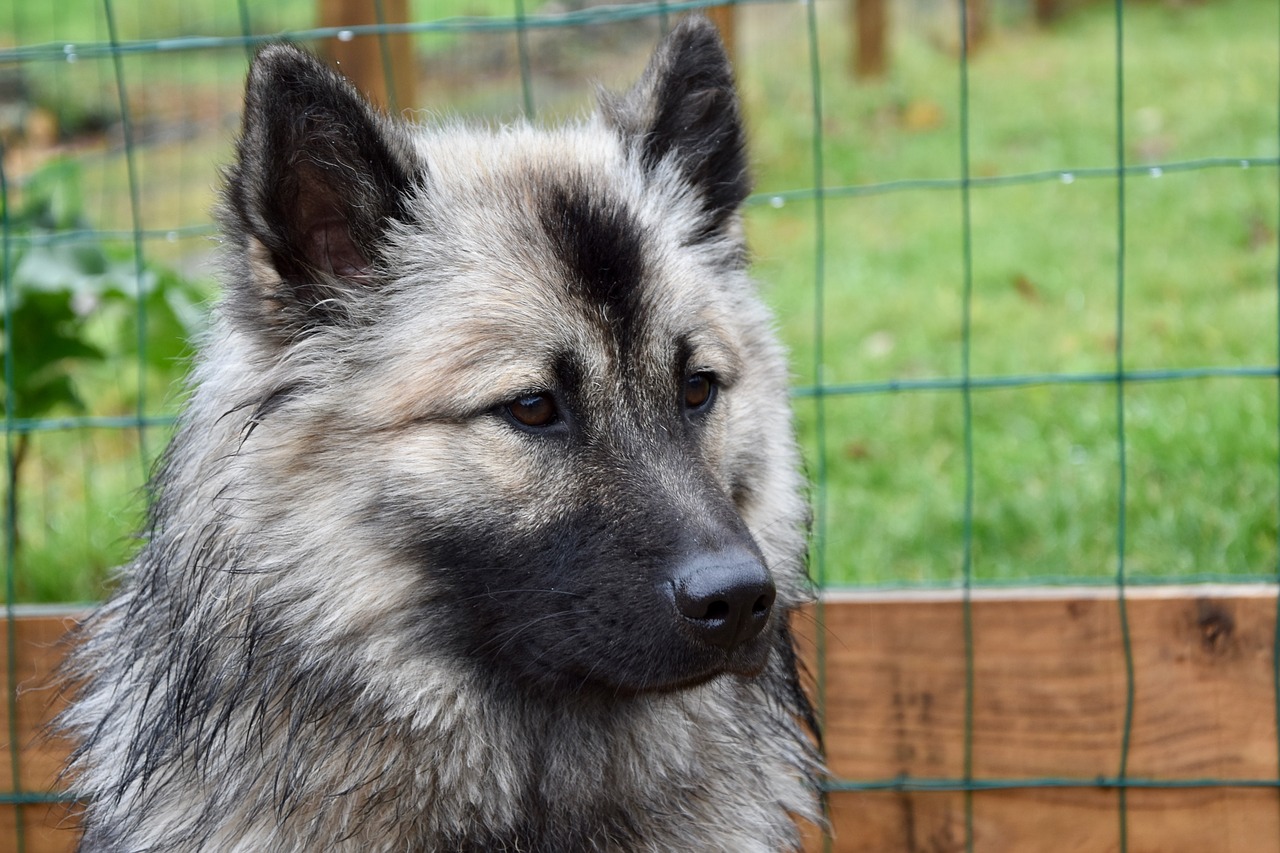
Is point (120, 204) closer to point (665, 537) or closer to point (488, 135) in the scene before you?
point (488, 135)

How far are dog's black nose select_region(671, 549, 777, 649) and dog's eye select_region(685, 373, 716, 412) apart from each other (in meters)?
0.46

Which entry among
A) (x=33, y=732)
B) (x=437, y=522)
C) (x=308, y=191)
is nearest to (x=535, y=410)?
(x=437, y=522)

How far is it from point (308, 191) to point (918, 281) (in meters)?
4.49

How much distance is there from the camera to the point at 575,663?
92.0 inches

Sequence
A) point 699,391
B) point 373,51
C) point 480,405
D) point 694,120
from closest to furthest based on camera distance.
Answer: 1. point 480,405
2. point 699,391
3. point 694,120
4. point 373,51

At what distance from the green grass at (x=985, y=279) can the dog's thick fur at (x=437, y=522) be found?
1.06m

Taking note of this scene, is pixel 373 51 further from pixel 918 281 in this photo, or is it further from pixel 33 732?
pixel 918 281

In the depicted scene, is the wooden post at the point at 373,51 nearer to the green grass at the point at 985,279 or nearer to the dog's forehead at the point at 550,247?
the green grass at the point at 985,279

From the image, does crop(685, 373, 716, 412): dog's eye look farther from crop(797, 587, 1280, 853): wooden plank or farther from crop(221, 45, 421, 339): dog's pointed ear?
crop(797, 587, 1280, 853): wooden plank

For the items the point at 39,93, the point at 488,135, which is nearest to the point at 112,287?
the point at 488,135

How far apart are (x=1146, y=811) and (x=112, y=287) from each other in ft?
10.8

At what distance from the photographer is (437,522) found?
2.34m

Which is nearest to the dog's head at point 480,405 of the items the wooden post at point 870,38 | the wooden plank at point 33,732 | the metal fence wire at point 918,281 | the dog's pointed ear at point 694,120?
the dog's pointed ear at point 694,120

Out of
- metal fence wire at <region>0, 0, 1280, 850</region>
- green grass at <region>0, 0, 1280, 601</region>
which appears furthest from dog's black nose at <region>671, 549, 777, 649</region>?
green grass at <region>0, 0, 1280, 601</region>
